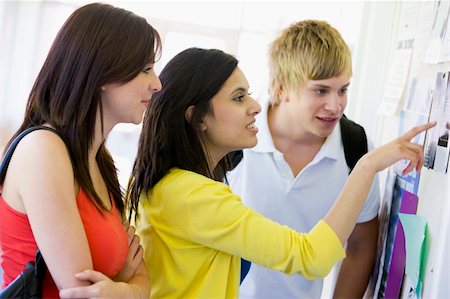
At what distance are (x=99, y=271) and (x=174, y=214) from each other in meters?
0.18

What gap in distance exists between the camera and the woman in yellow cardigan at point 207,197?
105 cm

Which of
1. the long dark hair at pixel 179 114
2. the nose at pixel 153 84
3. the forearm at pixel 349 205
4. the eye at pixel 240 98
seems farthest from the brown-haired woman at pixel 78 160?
the forearm at pixel 349 205

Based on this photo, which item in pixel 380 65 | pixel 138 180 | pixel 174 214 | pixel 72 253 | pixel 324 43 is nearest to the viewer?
pixel 72 253

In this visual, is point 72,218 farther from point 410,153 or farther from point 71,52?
point 410,153

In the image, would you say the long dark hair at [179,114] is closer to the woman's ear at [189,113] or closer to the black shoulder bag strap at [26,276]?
the woman's ear at [189,113]

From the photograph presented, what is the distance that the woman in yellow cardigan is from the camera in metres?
1.05

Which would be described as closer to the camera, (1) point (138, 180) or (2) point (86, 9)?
(2) point (86, 9)

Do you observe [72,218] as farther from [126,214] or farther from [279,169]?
[279,169]

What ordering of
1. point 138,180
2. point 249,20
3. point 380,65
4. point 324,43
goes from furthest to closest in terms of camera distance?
1. point 249,20
2. point 380,65
3. point 324,43
4. point 138,180

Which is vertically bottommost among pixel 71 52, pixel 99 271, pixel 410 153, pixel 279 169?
pixel 99 271

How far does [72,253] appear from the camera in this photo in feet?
3.02

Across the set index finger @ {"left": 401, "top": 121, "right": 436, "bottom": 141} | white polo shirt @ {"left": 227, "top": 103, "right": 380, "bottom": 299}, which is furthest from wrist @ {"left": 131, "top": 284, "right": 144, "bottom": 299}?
index finger @ {"left": 401, "top": 121, "right": 436, "bottom": 141}

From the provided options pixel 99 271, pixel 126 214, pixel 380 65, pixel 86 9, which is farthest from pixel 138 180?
pixel 380 65

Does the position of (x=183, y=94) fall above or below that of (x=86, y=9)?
below
